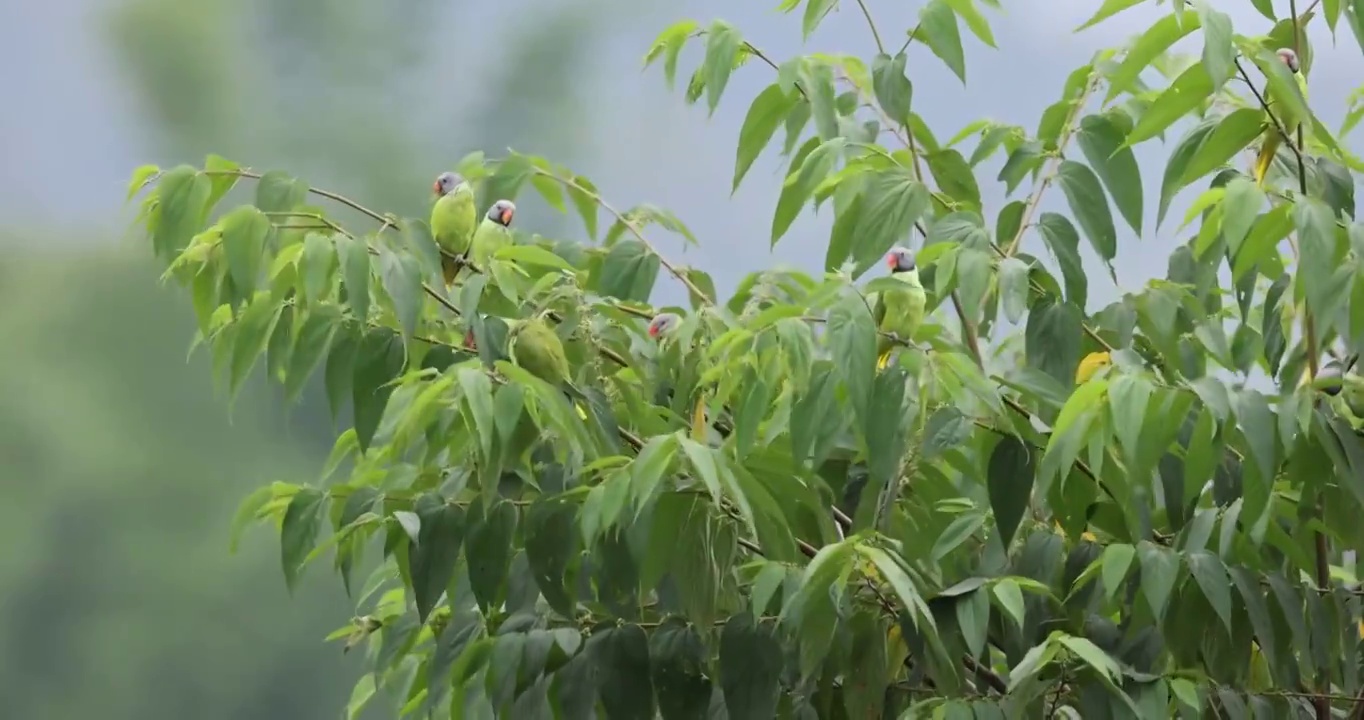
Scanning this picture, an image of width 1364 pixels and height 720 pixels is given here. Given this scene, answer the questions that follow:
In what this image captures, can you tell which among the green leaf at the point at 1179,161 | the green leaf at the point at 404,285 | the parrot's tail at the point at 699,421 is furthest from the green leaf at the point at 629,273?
the green leaf at the point at 1179,161

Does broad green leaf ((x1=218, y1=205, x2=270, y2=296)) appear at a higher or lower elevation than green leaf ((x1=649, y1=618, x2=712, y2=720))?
higher

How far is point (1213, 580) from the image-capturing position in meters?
0.75

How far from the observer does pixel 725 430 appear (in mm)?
987

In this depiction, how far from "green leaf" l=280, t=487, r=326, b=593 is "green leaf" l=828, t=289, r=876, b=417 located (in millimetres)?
347

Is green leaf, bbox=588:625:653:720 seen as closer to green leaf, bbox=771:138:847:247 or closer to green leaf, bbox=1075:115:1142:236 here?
green leaf, bbox=771:138:847:247

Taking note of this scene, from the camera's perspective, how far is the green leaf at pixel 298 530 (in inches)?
31.7

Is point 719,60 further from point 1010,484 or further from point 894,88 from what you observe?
point 1010,484

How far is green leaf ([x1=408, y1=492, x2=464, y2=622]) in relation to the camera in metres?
0.77

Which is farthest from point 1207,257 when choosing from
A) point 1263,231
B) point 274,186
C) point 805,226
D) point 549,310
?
point 805,226

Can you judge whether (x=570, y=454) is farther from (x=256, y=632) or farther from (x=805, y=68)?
(x=256, y=632)

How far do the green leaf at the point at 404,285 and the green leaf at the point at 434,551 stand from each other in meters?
0.11

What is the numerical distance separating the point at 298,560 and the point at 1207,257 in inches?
24.1

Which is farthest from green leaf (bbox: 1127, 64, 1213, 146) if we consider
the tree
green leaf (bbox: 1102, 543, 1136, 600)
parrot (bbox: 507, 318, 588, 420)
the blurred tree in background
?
the blurred tree in background

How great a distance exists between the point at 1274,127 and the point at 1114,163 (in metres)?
0.12
